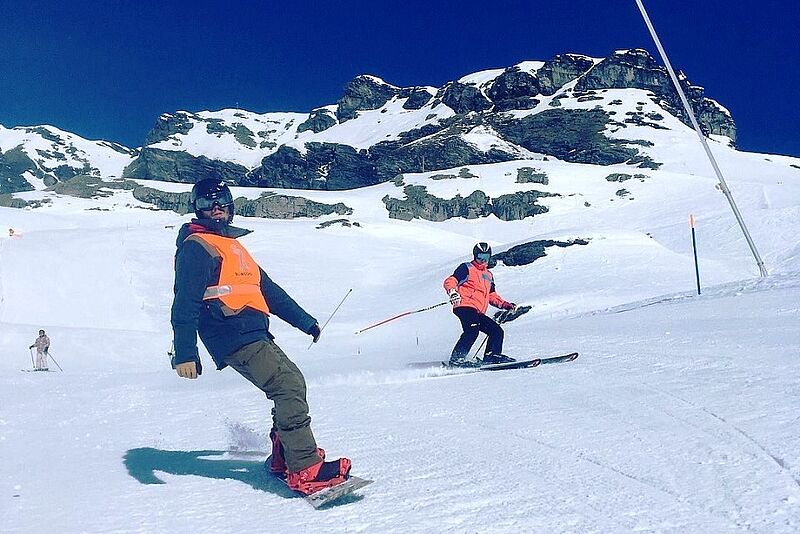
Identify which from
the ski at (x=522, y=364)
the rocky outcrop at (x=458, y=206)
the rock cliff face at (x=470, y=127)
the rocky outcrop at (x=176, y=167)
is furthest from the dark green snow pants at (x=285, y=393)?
the rocky outcrop at (x=176, y=167)

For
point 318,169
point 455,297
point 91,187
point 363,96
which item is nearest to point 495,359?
point 455,297

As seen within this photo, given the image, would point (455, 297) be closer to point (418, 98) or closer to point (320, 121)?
point (418, 98)

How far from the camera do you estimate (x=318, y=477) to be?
3.33m

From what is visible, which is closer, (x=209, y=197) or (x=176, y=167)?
(x=209, y=197)

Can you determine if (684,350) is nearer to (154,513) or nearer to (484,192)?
(154,513)

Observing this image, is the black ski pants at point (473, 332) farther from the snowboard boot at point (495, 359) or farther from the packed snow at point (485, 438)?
the packed snow at point (485, 438)

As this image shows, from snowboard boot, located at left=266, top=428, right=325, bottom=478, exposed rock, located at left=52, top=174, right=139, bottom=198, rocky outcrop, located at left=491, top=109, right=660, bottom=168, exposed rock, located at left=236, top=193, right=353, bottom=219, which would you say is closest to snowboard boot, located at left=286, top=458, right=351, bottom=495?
snowboard boot, located at left=266, top=428, right=325, bottom=478

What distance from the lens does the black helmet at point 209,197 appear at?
370cm

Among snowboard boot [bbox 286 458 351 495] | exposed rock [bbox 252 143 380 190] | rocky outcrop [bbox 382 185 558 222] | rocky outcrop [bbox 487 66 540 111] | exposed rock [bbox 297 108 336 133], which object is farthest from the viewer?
exposed rock [bbox 297 108 336 133]

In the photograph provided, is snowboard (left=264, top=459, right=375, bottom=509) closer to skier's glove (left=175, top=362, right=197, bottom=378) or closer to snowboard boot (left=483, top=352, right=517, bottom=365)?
skier's glove (left=175, top=362, right=197, bottom=378)

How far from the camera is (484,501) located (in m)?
3.04

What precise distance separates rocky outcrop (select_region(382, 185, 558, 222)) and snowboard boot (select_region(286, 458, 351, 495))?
62389 millimetres

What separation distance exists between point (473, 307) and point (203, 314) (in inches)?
217

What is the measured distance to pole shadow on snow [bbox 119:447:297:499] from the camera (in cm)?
369
